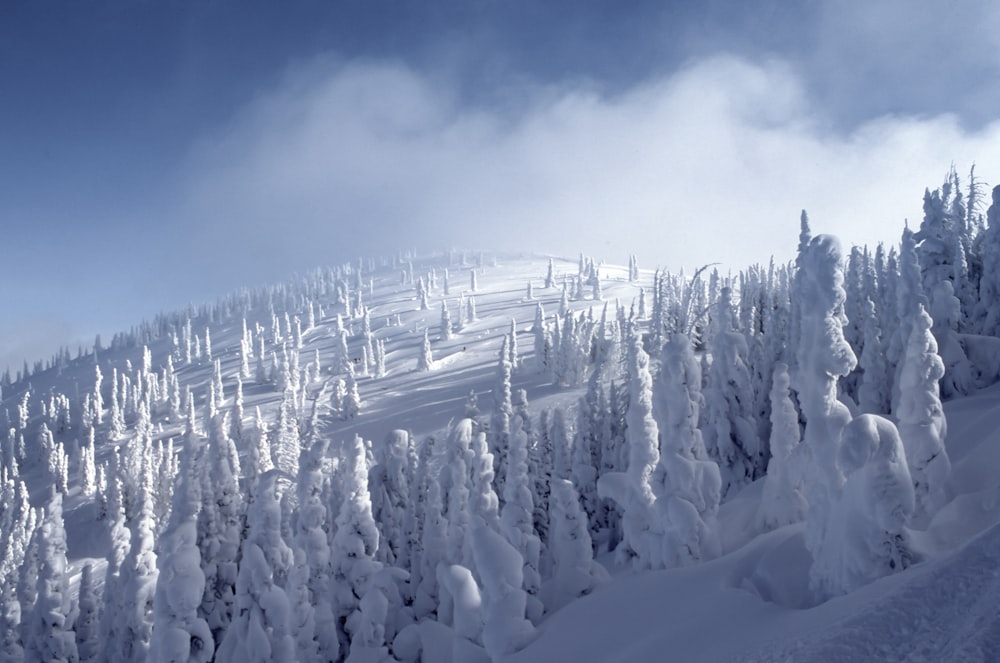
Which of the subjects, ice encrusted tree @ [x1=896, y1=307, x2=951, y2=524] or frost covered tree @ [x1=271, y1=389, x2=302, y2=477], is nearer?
ice encrusted tree @ [x1=896, y1=307, x2=951, y2=524]

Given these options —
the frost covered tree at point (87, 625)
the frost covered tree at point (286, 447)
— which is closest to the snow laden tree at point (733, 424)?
the frost covered tree at point (87, 625)

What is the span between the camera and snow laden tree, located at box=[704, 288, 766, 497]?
26.6 meters

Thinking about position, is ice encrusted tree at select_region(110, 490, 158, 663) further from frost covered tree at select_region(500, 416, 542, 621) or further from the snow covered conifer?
the snow covered conifer

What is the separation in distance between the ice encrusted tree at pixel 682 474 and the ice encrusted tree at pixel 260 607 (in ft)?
37.0

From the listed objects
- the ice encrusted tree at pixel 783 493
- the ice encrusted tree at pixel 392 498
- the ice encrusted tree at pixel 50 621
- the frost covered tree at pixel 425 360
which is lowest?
the frost covered tree at pixel 425 360

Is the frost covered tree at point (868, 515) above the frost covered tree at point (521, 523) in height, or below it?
above

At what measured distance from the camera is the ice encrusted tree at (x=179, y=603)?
1458 cm

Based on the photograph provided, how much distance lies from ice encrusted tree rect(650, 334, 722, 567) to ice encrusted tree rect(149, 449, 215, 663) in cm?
1310

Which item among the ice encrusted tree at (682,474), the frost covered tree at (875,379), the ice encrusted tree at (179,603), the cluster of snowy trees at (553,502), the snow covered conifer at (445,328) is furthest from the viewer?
the snow covered conifer at (445,328)

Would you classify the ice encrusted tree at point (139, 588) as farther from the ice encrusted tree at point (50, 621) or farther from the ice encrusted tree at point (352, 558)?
the ice encrusted tree at point (352, 558)

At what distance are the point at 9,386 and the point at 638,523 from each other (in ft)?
825

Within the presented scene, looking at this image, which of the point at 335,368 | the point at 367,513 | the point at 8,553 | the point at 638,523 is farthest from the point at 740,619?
the point at 335,368

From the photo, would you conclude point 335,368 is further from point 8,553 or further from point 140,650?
point 140,650

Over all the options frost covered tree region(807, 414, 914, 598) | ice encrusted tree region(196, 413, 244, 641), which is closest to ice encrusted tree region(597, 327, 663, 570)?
frost covered tree region(807, 414, 914, 598)
